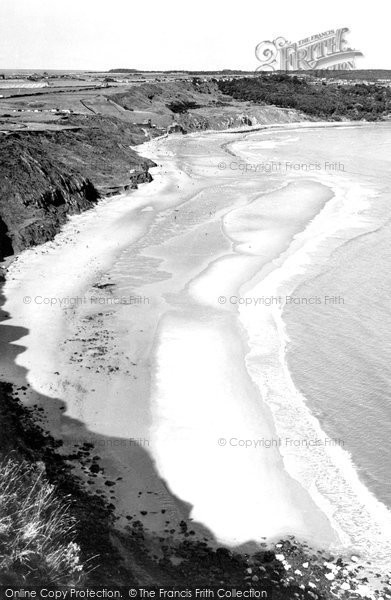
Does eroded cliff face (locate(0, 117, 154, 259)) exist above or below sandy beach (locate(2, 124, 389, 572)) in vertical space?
above

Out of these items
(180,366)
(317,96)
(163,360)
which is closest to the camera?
(180,366)

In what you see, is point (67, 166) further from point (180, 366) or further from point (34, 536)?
point (34, 536)

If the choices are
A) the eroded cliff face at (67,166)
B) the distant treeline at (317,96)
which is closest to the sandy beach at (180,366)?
the eroded cliff face at (67,166)

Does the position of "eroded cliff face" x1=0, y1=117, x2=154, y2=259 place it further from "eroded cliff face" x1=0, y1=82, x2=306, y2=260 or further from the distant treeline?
the distant treeline

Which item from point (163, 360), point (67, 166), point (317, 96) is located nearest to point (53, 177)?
point (67, 166)

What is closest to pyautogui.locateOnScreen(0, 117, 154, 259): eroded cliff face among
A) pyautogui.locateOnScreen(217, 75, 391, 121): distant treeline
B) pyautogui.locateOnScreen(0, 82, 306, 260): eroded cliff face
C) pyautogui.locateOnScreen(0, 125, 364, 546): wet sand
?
pyautogui.locateOnScreen(0, 82, 306, 260): eroded cliff face

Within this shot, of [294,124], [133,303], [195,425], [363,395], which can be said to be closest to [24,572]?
[195,425]
